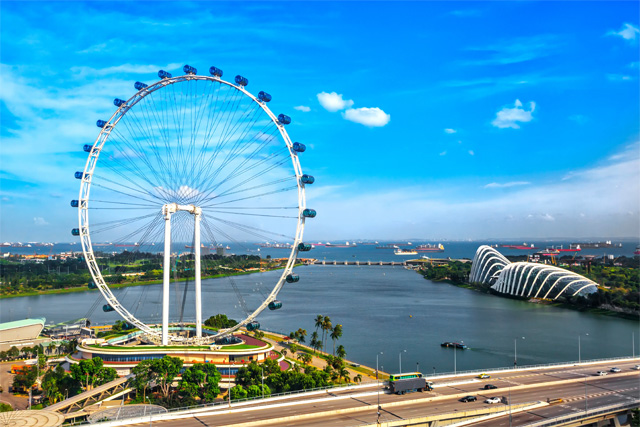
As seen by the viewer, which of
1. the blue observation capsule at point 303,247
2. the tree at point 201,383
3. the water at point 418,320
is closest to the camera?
the tree at point 201,383

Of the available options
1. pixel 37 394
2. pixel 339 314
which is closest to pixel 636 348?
pixel 339 314

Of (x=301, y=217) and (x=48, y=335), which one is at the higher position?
(x=301, y=217)

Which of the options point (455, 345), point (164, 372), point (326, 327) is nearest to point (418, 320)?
point (455, 345)

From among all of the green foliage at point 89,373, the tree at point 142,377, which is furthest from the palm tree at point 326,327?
the green foliage at point 89,373

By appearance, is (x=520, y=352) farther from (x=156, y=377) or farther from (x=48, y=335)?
(x=48, y=335)

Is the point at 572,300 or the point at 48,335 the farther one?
the point at 572,300

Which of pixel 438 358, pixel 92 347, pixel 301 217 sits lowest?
pixel 438 358

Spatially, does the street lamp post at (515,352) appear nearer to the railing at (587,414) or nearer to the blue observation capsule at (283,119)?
the railing at (587,414)
